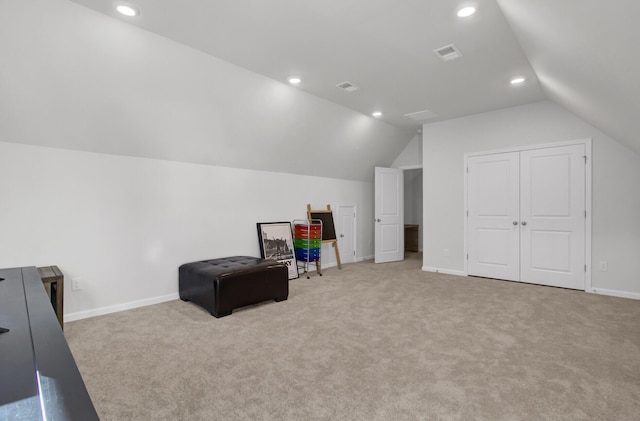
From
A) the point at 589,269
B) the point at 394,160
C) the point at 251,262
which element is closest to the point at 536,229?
the point at 589,269

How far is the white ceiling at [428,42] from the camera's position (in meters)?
2.00

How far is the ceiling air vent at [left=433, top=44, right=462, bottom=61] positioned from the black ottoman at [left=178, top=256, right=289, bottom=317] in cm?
287

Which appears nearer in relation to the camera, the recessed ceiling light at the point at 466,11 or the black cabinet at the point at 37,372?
the black cabinet at the point at 37,372

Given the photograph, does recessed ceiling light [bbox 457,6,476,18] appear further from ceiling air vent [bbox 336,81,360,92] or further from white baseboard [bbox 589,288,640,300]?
white baseboard [bbox 589,288,640,300]

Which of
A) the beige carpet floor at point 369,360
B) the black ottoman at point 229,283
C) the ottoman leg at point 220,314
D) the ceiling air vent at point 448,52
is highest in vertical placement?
the ceiling air vent at point 448,52

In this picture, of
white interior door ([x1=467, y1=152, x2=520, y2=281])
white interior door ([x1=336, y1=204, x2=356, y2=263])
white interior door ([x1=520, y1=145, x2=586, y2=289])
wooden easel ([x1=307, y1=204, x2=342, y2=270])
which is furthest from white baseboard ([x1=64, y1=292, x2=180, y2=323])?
white interior door ([x1=520, y1=145, x2=586, y2=289])

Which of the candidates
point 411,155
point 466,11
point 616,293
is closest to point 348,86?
point 466,11

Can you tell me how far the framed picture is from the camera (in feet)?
16.1

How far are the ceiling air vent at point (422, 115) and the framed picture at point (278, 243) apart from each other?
2.72 meters

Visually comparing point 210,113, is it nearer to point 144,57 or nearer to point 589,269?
point 144,57

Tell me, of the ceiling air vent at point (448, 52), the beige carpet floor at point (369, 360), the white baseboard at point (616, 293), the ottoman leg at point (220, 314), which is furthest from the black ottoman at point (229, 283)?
the white baseboard at point (616, 293)

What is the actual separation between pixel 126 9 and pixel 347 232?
487cm

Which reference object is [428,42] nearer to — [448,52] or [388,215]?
[448,52]

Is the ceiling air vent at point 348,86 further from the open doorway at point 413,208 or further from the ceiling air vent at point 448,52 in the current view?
the open doorway at point 413,208
